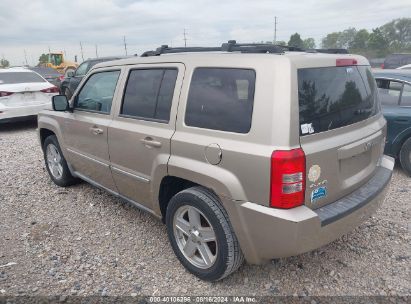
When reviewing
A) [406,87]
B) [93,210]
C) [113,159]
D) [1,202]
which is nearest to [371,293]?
[113,159]

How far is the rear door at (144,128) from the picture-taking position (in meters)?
2.86

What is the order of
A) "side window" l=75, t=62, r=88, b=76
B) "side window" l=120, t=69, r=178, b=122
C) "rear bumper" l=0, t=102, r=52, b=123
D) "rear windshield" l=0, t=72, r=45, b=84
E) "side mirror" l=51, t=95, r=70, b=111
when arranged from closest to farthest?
"side window" l=120, t=69, r=178, b=122 < "side mirror" l=51, t=95, r=70, b=111 < "rear bumper" l=0, t=102, r=52, b=123 < "rear windshield" l=0, t=72, r=45, b=84 < "side window" l=75, t=62, r=88, b=76

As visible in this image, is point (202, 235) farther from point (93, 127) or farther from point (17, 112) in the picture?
point (17, 112)

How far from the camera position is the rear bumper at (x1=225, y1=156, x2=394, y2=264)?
2244 mm

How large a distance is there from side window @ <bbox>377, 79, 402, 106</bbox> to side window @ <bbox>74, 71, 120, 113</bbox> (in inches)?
157

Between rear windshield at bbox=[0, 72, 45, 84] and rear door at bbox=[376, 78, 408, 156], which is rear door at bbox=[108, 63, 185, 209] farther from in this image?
rear windshield at bbox=[0, 72, 45, 84]

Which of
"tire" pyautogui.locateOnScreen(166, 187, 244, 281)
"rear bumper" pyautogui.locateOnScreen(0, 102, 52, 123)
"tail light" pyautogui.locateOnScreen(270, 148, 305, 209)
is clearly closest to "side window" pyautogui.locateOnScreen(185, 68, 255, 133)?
"tail light" pyautogui.locateOnScreen(270, 148, 305, 209)

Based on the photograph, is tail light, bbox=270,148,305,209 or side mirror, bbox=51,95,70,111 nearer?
tail light, bbox=270,148,305,209

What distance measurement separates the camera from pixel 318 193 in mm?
2381

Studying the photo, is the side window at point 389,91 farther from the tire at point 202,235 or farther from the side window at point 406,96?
the tire at point 202,235

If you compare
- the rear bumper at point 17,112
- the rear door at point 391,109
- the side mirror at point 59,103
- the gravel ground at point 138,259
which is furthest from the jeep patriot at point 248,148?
the rear bumper at point 17,112

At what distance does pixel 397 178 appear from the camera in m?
4.96

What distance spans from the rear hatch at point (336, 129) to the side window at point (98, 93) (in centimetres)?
203

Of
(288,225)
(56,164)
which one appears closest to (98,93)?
(56,164)
